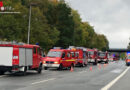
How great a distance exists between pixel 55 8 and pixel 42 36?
982 inches

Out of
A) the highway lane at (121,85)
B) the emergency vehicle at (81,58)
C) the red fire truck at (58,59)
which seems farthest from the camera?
the emergency vehicle at (81,58)

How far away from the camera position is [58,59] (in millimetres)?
33250

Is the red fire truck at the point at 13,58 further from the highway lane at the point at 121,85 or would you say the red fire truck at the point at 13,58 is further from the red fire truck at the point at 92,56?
the red fire truck at the point at 92,56

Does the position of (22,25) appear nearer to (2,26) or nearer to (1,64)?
(2,26)

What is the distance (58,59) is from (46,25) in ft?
113

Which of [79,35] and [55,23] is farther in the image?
[79,35]

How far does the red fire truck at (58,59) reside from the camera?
33188 millimetres

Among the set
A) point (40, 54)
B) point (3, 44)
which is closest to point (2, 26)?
point (40, 54)

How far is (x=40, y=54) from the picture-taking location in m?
27.3

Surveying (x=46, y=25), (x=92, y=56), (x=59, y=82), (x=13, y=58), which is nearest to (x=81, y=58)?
(x=92, y=56)

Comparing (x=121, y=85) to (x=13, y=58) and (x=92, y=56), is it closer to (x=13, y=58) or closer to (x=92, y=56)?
(x=13, y=58)

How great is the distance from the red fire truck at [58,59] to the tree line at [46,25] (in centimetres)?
1271

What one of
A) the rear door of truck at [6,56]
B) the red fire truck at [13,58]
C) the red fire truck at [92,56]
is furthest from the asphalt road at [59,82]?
the red fire truck at [92,56]

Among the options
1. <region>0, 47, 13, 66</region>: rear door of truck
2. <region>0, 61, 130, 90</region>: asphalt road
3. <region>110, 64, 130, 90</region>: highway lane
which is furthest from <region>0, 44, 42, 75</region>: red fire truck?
<region>110, 64, 130, 90</region>: highway lane
